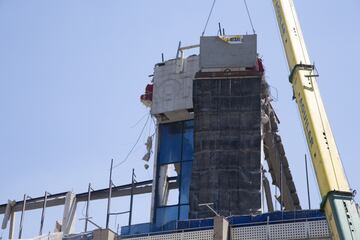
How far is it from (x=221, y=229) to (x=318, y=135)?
10.7 metres

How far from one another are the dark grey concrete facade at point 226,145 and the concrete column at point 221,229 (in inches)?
Result: 239

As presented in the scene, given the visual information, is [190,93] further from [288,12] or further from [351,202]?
[351,202]

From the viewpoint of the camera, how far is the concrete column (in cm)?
4331

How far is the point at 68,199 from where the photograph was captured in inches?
2333

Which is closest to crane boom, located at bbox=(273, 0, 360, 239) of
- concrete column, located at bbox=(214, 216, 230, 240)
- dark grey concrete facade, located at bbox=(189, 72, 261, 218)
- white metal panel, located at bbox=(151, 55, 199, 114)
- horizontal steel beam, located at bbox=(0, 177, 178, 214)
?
concrete column, located at bbox=(214, 216, 230, 240)

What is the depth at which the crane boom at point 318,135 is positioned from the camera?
105ft

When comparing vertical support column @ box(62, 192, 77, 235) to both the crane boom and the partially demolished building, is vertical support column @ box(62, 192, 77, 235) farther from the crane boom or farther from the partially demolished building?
the crane boom

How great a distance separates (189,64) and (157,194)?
963 centimetres

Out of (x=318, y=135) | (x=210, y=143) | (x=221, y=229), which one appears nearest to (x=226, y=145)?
(x=210, y=143)

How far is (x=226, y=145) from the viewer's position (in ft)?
174

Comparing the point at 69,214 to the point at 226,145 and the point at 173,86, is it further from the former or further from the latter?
the point at 226,145

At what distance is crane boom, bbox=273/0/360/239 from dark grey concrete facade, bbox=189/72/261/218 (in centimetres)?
1197

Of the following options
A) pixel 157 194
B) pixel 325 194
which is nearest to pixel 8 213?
pixel 157 194

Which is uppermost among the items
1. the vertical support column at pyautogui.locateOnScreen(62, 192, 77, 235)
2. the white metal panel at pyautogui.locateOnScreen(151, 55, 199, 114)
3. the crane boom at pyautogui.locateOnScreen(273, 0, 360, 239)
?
the white metal panel at pyautogui.locateOnScreen(151, 55, 199, 114)
